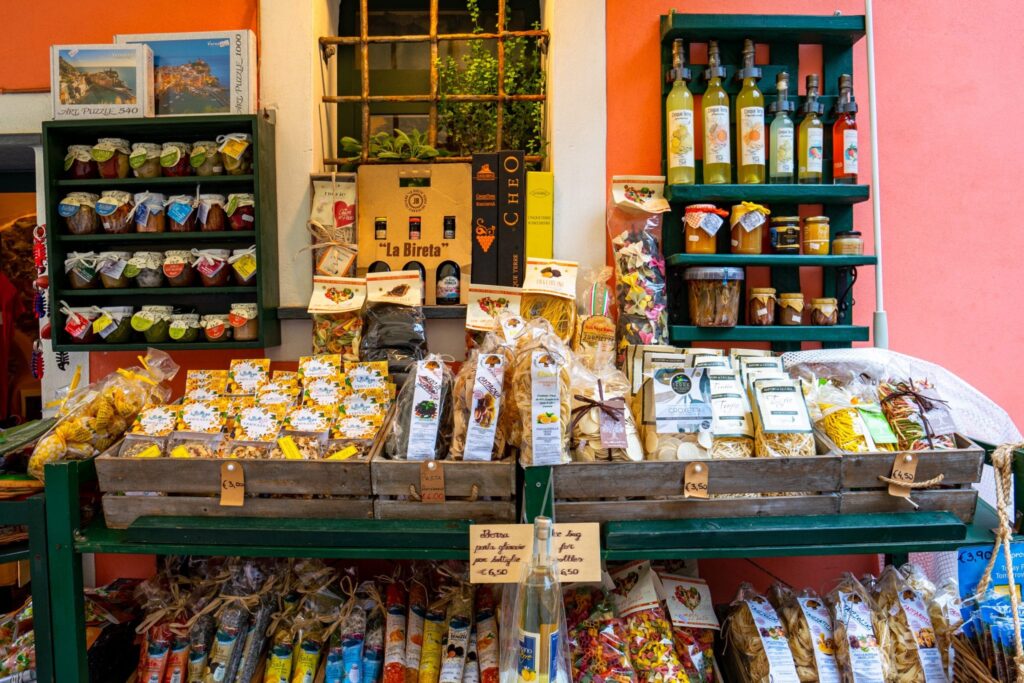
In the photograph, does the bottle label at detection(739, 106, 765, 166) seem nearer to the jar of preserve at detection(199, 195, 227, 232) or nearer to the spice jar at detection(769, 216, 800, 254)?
the spice jar at detection(769, 216, 800, 254)

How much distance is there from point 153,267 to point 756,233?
189 cm

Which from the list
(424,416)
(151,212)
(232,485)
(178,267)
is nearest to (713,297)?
(424,416)

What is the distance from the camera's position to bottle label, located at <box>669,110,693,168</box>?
2066 millimetres

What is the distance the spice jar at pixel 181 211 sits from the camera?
2094mm

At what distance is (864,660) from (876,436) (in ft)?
1.81

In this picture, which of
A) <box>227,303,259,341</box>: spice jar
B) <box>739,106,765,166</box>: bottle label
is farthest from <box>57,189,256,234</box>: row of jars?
<box>739,106,765,166</box>: bottle label

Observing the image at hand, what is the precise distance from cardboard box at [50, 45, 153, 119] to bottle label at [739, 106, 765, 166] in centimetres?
185

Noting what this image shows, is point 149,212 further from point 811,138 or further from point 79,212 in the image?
point 811,138

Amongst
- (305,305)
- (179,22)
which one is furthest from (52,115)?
(305,305)

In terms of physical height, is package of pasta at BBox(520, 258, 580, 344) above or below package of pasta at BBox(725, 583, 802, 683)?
above

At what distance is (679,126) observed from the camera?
2.07 m

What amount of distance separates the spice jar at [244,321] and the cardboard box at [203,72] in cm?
62

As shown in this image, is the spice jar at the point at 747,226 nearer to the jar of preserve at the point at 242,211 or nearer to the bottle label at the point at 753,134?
the bottle label at the point at 753,134

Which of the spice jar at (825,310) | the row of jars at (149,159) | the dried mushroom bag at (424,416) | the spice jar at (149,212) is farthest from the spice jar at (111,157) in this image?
the spice jar at (825,310)
